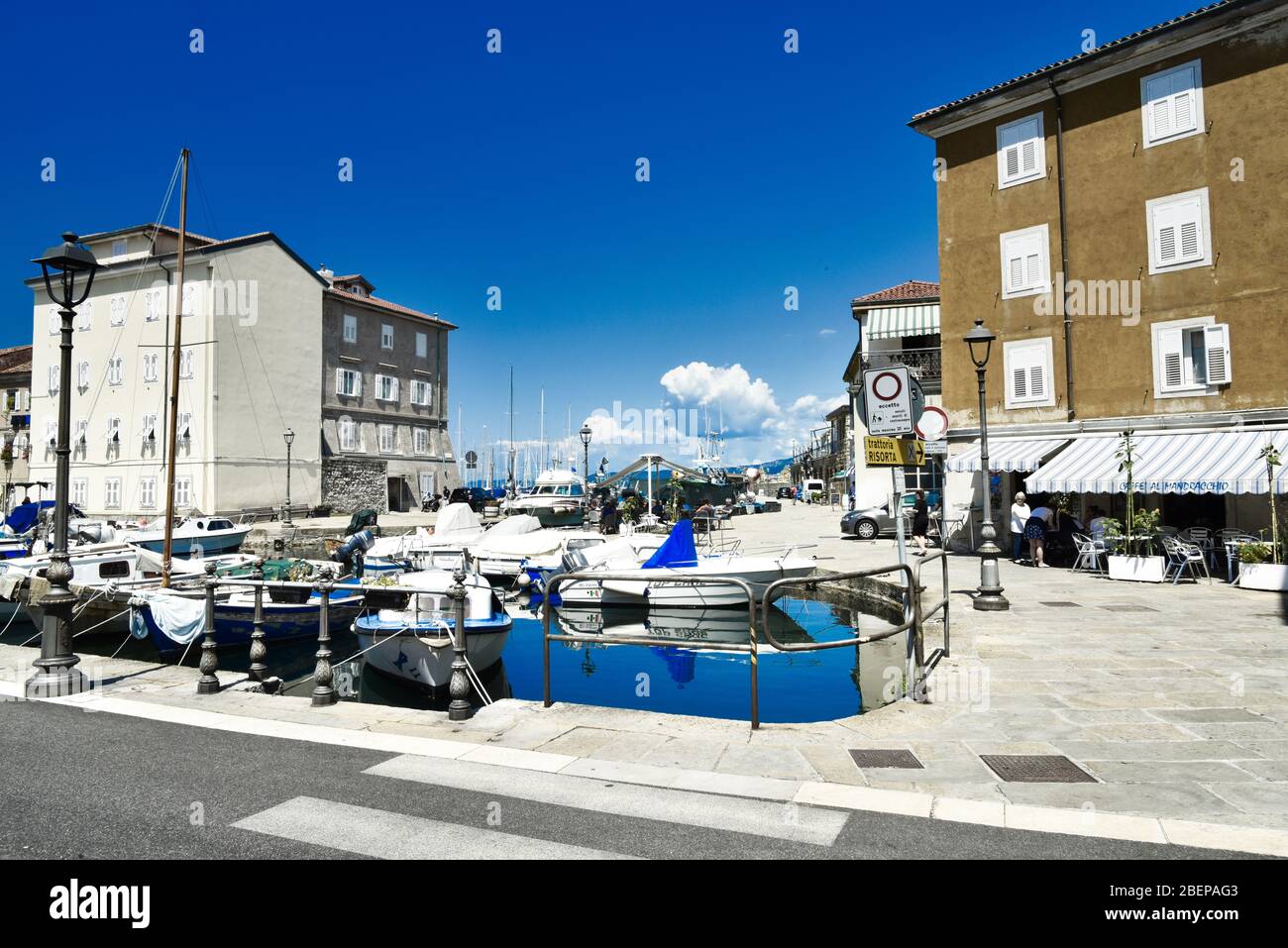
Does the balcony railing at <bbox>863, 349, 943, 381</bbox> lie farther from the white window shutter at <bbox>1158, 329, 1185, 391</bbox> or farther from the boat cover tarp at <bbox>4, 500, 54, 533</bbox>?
the boat cover tarp at <bbox>4, 500, 54, 533</bbox>

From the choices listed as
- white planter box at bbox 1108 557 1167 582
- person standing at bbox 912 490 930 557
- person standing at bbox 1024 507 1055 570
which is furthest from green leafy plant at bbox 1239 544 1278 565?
person standing at bbox 912 490 930 557

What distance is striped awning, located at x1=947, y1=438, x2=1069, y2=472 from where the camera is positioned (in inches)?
805

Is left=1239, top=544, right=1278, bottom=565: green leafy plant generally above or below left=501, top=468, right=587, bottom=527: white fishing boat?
below

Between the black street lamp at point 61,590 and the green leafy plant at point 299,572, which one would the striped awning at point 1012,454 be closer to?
the green leafy plant at point 299,572

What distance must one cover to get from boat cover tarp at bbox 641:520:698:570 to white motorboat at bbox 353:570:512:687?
16.6ft

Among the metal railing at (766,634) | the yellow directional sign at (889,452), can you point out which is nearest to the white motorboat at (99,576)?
the metal railing at (766,634)

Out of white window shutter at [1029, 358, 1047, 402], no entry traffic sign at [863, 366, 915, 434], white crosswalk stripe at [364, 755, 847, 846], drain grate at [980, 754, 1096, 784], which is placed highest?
white window shutter at [1029, 358, 1047, 402]

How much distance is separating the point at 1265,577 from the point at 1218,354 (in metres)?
7.43

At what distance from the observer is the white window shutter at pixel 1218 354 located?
18891mm

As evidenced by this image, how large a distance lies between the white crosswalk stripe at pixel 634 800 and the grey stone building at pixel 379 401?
138ft

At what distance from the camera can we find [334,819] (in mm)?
4668

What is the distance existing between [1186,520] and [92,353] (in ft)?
164
